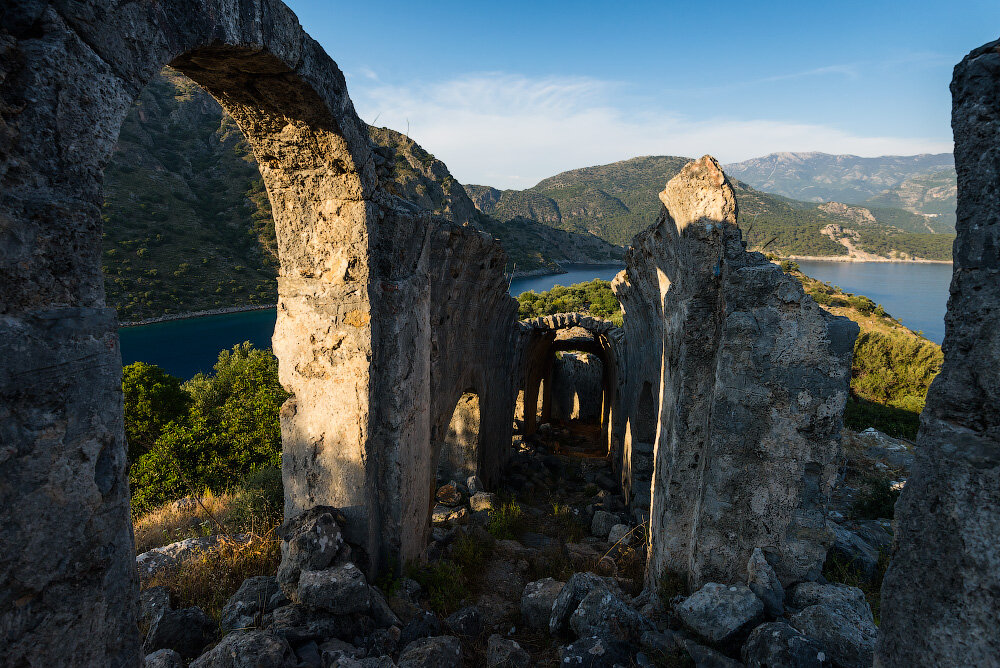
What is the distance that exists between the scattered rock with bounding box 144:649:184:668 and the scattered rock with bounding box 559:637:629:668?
2372 mm

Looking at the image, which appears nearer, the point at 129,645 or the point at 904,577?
the point at 904,577

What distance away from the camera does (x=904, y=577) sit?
1.63 m

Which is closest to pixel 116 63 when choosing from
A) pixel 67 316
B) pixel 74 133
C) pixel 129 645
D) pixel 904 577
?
pixel 74 133

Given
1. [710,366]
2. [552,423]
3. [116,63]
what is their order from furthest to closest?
[552,423], [710,366], [116,63]

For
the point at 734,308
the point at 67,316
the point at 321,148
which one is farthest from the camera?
the point at 321,148

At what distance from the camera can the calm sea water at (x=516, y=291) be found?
26344mm

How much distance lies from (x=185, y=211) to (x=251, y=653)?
4068 centimetres

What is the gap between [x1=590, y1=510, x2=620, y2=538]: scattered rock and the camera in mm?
6995

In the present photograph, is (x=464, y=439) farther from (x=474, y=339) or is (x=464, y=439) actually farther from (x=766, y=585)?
(x=766, y=585)

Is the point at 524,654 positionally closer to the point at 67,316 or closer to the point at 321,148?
the point at 67,316

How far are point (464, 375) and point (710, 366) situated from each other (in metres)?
3.83

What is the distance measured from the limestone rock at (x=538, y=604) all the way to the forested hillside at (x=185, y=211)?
59.7ft

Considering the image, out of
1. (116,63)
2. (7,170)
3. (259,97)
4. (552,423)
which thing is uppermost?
(259,97)

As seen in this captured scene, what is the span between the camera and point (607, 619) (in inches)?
132
